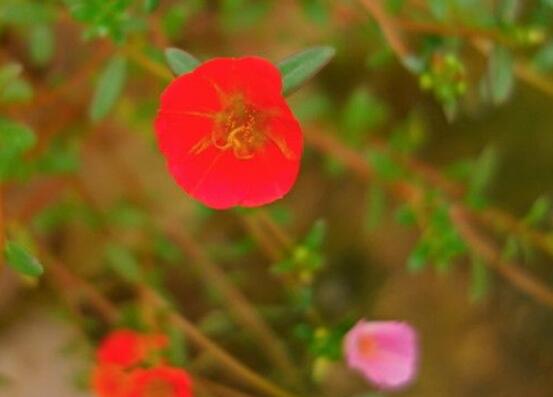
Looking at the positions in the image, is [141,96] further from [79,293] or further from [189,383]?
[189,383]

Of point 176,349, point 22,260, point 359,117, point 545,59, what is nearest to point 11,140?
point 22,260

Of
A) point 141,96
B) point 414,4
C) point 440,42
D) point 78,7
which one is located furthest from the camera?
point 141,96

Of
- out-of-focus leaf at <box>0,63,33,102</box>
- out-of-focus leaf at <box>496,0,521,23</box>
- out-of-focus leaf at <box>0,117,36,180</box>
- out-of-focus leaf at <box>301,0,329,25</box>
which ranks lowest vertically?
out-of-focus leaf at <box>0,117,36,180</box>

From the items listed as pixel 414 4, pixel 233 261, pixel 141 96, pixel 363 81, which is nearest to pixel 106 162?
pixel 141 96

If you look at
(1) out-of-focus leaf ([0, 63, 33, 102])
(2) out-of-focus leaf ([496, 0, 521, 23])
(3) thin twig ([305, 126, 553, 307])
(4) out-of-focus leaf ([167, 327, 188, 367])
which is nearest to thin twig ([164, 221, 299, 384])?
(4) out-of-focus leaf ([167, 327, 188, 367])

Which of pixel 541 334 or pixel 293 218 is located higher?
pixel 293 218

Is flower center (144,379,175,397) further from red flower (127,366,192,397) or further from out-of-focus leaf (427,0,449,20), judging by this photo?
out-of-focus leaf (427,0,449,20)

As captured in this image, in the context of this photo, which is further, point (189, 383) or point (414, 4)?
point (414, 4)
